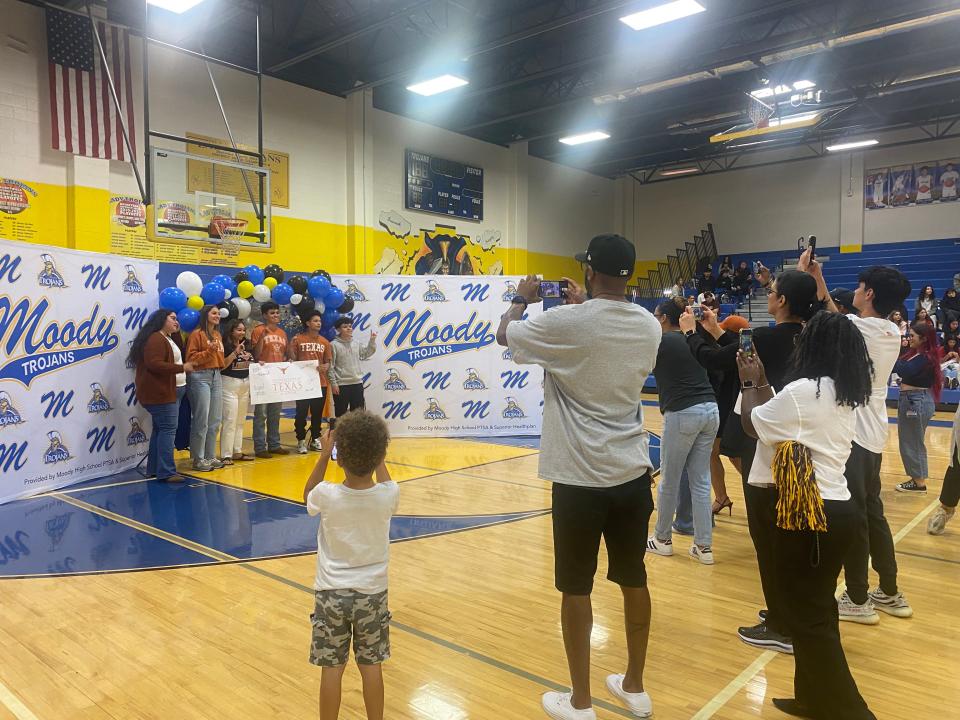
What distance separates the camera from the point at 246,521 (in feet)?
17.0

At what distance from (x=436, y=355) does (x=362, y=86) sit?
6497 mm

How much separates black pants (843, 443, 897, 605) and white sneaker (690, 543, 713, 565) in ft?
3.14

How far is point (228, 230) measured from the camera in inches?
321

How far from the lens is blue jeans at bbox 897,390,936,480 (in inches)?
242

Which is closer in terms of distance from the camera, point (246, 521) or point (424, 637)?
point (424, 637)

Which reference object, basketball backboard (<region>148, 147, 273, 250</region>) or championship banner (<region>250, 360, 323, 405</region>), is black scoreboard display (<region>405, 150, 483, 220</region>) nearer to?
basketball backboard (<region>148, 147, 273, 250</region>)

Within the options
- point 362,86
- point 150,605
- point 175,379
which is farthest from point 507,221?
point 150,605

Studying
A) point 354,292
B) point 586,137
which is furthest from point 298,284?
point 586,137

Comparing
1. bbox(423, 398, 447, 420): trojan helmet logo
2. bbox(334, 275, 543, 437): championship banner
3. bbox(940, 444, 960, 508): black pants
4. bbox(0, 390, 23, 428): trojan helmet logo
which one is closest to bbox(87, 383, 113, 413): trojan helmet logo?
bbox(0, 390, 23, 428): trojan helmet logo

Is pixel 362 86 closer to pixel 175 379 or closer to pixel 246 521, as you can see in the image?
pixel 175 379

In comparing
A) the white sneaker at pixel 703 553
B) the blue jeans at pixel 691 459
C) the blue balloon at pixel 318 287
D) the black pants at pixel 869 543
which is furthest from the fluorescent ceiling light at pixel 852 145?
the black pants at pixel 869 543

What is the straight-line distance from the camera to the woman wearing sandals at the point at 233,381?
725 centimetres

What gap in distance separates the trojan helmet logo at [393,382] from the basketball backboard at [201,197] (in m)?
2.26

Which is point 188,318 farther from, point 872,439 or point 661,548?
point 872,439
